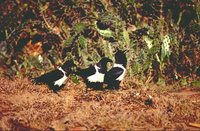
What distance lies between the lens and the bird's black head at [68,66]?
5086mm

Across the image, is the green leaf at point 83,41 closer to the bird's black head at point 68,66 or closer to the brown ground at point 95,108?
the bird's black head at point 68,66

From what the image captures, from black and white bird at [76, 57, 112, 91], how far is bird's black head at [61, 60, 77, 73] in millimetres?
183

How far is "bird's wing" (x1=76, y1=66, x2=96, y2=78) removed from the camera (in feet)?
16.2

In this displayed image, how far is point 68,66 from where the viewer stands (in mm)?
5180

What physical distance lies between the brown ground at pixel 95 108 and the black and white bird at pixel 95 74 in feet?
0.49

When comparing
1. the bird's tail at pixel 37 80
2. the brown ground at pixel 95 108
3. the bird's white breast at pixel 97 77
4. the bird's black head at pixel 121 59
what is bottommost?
the brown ground at pixel 95 108

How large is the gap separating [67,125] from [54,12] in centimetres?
257

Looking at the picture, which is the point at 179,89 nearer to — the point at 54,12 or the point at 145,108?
the point at 145,108

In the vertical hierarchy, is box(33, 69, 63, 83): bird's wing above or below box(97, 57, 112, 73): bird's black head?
below

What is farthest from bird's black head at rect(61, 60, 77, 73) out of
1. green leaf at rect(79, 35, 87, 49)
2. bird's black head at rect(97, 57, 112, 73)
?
bird's black head at rect(97, 57, 112, 73)

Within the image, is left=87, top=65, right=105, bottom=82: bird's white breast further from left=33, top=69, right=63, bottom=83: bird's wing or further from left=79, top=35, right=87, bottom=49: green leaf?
left=79, top=35, right=87, bottom=49: green leaf

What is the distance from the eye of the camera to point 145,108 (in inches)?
165

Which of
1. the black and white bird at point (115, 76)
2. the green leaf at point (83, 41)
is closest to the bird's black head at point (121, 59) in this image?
the black and white bird at point (115, 76)

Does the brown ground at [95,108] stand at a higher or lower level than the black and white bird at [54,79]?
lower
